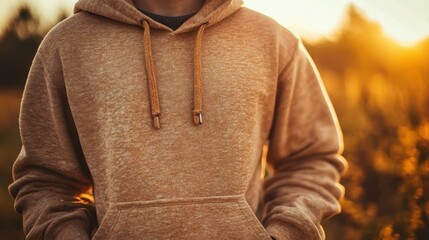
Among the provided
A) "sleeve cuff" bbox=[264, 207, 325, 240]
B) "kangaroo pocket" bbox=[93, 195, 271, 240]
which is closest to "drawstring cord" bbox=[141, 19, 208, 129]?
"kangaroo pocket" bbox=[93, 195, 271, 240]

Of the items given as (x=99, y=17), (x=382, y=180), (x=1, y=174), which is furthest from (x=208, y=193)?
(x=1, y=174)

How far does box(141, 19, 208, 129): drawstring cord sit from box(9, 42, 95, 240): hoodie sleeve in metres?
0.39

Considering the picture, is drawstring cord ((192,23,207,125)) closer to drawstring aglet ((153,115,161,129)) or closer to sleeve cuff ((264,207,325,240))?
drawstring aglet ((153,115,161,129))

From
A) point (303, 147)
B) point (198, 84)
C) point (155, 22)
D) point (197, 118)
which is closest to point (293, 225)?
point (303, 147)

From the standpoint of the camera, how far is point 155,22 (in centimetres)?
186

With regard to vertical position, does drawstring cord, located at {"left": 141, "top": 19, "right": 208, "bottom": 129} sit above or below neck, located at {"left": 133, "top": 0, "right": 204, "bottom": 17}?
below

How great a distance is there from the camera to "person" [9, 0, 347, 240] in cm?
174

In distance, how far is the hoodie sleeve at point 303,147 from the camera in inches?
78.8

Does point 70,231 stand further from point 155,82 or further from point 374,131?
point 374,131

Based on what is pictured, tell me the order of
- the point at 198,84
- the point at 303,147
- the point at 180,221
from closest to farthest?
the point at 180,221, the point at 198,84, the point at 303,147

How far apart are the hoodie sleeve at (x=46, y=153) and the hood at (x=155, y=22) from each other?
290 mm

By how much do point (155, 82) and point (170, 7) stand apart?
401mm

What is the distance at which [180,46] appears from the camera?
6.15ft

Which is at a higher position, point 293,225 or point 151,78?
point 151,78
